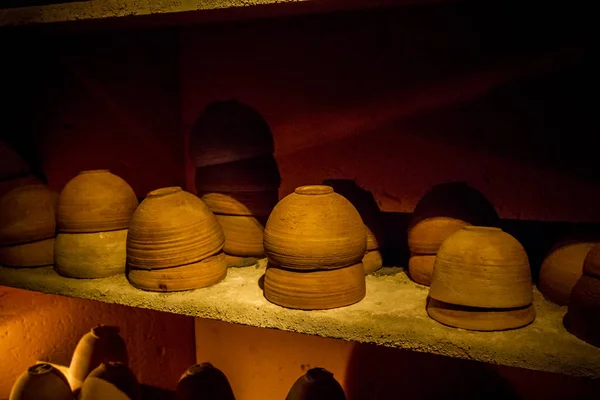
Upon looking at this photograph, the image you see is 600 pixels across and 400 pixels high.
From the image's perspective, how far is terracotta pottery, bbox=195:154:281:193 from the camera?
4.67 ft

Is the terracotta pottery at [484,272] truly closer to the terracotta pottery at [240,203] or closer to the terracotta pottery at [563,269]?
the terracotta pottery at [563,269]

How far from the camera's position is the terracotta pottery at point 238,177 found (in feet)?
4.67

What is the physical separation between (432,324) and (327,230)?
300mm

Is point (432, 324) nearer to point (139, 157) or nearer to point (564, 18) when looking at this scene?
point (564, 18)

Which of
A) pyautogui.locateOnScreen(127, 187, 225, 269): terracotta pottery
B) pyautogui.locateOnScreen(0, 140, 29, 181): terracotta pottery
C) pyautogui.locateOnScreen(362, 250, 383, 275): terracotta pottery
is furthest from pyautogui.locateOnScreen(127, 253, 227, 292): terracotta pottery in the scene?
pyautogui.locateOnScreen(0, 140, 29, 181): terracotta pottery

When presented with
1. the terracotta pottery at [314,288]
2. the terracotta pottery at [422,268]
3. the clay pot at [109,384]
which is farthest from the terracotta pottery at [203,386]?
the terracotta pottery at [422,268]

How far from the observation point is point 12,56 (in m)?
1.80

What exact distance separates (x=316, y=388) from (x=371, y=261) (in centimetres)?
36

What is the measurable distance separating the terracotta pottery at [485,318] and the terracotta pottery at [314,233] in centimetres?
25

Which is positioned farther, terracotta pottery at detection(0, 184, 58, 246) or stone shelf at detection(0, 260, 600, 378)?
terracotta pottery at detection(0, 184, 58, 246)

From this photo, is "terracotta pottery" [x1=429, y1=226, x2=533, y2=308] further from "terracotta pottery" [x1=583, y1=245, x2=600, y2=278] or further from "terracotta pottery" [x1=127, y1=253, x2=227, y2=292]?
"terracotta pottery" [x1=127, y1=253, x2=227, y2=292]

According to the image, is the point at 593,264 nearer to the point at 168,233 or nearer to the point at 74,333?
the point at 168,233

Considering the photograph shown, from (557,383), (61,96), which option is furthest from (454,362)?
(61,96)

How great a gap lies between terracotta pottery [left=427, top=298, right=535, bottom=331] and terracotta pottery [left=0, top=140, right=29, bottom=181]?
4.87 feet
